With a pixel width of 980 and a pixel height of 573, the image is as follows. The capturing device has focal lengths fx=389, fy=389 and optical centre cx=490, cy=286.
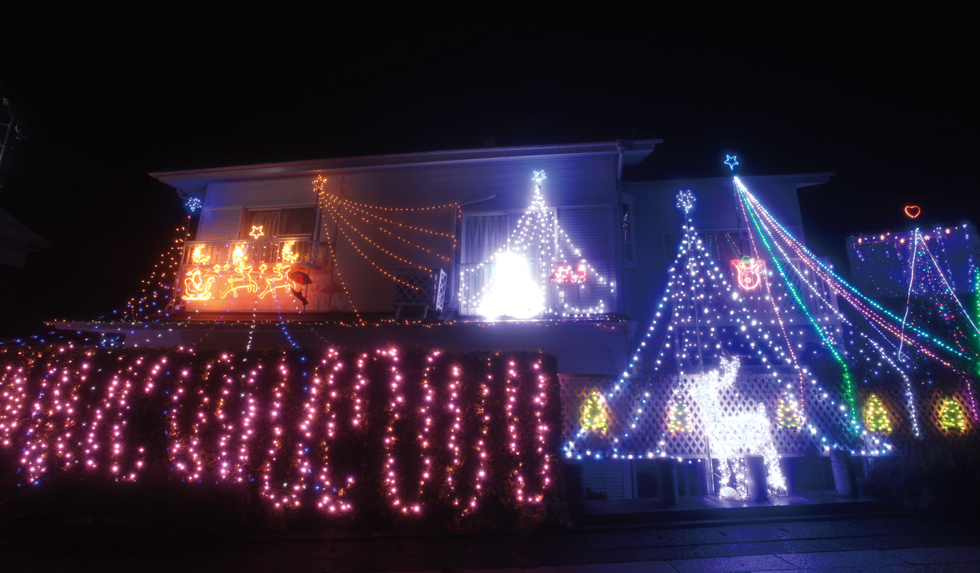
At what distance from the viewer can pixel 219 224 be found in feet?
31.4

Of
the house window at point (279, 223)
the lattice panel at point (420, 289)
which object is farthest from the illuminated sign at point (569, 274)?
the house window at point (279, 223)

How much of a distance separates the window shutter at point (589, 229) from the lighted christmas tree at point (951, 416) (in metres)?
4.94

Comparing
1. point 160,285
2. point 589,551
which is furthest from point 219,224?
point 589,551

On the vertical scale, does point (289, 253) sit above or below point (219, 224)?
below

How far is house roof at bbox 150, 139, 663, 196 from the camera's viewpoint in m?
8.09

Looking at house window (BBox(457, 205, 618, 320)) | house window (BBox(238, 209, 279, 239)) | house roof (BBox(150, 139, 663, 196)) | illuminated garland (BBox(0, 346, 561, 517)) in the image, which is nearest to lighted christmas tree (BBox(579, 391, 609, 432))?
illuminated garland (BBox(0, 346, 561, 517))

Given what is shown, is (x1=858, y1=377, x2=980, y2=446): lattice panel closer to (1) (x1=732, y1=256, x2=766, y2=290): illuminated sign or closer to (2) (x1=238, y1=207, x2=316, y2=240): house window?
(1) (x1=732, y1=256, x2=766, y2=290): illuminated sign

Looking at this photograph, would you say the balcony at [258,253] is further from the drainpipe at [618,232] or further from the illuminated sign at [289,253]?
the drainpipe at [618,232]

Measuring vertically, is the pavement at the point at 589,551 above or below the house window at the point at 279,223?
below

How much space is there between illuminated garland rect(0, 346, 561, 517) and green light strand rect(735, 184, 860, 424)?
3.69 meters

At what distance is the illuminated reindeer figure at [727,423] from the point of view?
4.74m

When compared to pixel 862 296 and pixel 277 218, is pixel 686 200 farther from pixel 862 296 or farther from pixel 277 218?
pixel 277 218

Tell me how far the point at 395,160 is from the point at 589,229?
15.2 ft

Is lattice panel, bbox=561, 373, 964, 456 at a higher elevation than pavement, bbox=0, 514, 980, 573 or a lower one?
higher
